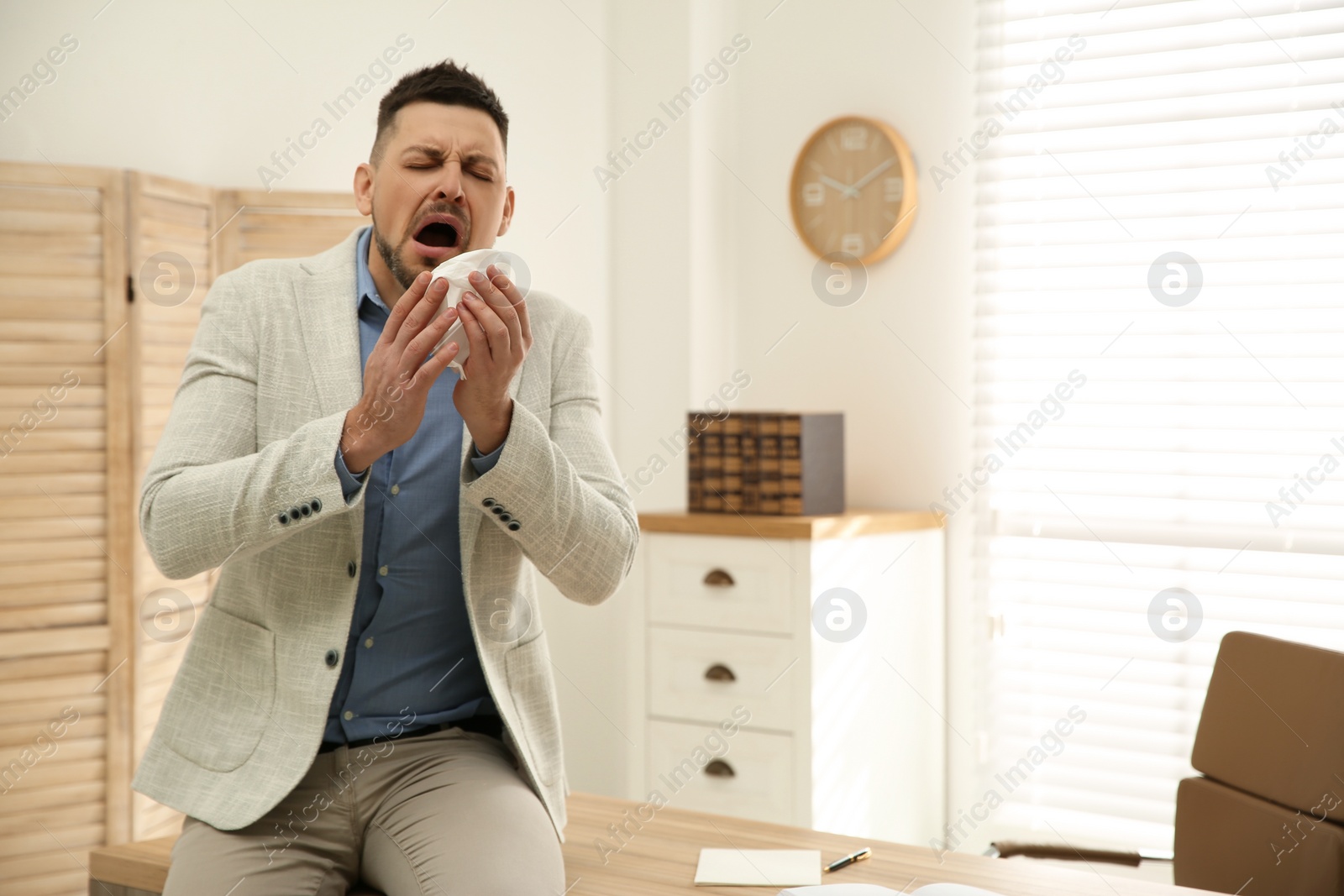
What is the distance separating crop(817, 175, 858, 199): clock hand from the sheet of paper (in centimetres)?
222

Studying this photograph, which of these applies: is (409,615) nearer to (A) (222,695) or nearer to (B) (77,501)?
(A) (222,695)

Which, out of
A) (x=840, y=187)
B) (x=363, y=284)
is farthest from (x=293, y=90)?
(x=363, y=284)

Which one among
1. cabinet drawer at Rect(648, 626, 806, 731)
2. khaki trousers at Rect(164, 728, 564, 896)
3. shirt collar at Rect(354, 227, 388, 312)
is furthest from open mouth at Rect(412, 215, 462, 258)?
cabinet drawer at Rect(648, 626, 806, 731)

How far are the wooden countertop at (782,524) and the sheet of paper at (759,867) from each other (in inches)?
47.9

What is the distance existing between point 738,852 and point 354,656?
24.7 inches

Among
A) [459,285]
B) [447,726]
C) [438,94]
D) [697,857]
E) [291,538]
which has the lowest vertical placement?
[697,857]

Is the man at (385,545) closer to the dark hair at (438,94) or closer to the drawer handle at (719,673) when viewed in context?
the dark hair at (438,94)

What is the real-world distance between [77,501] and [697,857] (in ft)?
6.28

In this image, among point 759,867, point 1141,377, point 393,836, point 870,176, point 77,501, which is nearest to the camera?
point 393,836

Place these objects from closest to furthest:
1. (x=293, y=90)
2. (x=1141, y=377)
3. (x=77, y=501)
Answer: (x=77, y=501) < (x=1141, y=377) < (x=293, y=90)

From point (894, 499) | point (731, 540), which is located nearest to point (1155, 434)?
point (894, 499)

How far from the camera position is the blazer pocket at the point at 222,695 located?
1.49 meters

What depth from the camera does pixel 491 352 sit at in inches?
54.4

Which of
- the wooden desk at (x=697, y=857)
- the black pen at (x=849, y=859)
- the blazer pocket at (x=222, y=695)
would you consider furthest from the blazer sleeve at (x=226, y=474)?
the black pen at (x=849, y=859)
